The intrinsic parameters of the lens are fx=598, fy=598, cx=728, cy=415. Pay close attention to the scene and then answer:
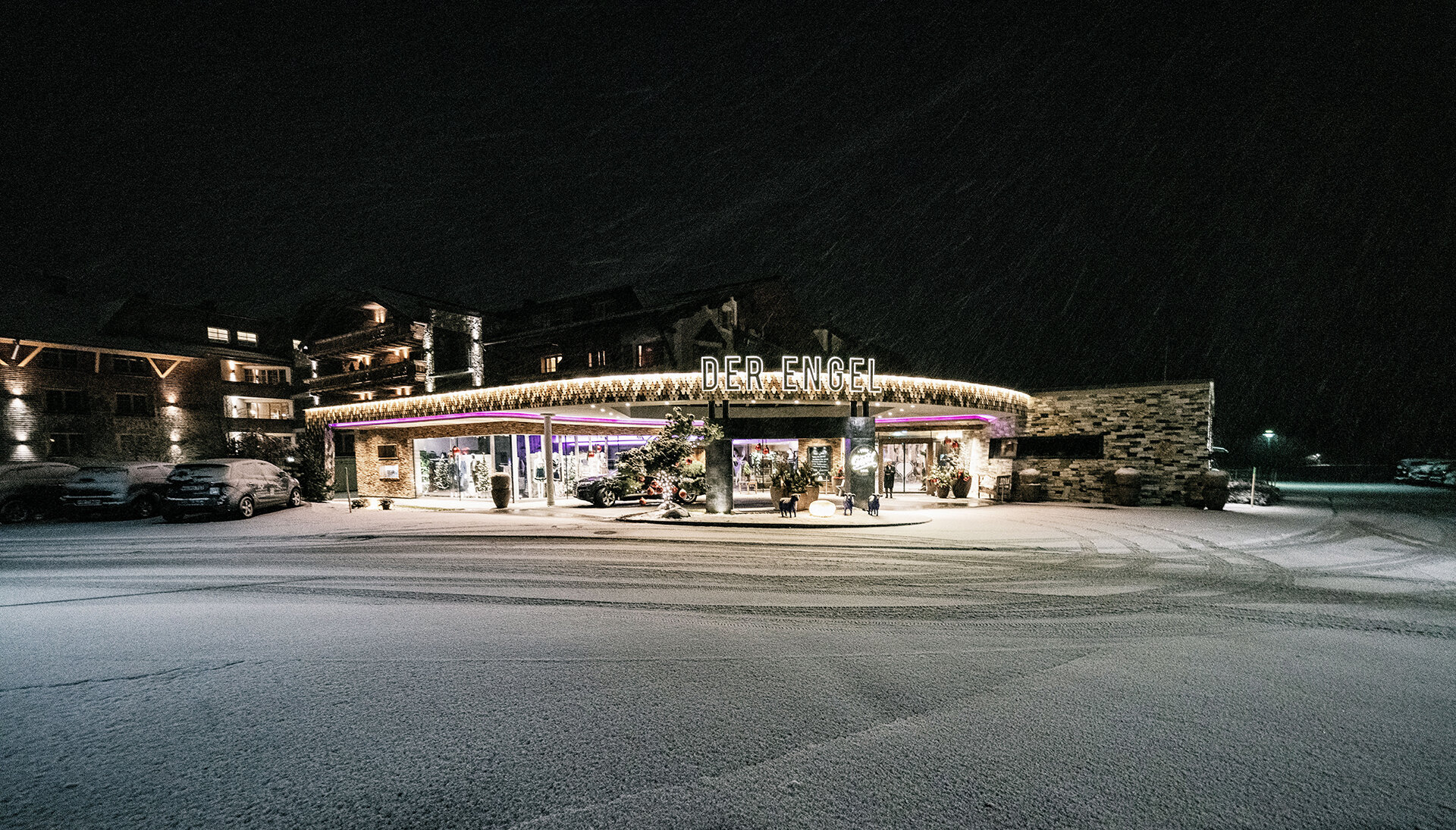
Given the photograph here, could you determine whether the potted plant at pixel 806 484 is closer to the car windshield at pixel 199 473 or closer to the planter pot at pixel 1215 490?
the planter pot at pixel 1215 490

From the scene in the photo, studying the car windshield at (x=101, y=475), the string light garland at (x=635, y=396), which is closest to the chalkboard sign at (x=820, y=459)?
the string light garland at (x=635, y=396)

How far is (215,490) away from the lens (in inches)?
651

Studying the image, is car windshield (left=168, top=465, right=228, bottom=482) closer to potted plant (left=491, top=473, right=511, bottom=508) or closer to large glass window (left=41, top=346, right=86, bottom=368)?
potted plant (left=491, top=473, right=511, bottom=508)

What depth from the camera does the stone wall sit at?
809 inches

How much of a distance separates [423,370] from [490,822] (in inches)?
1301

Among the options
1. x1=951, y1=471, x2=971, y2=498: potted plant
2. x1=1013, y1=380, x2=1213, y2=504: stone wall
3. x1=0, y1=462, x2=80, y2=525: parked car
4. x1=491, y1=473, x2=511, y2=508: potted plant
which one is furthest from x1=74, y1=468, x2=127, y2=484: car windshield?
x1=1013, y1=380, x2=1213, y2=504: stone wall

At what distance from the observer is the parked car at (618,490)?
18.6 m

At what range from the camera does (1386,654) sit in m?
5.33

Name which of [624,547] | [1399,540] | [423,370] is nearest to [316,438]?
[423,370]

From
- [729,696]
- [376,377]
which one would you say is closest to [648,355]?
[376,377]

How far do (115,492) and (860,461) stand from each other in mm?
21696

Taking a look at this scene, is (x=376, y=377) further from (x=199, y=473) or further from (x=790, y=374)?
(x=790, y=374)

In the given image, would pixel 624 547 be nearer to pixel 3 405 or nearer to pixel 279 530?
pixel 279 530

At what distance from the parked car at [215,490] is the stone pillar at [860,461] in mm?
18048
